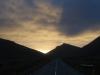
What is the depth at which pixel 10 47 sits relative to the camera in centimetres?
4488

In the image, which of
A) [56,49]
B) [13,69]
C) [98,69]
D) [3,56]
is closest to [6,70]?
[13,69]

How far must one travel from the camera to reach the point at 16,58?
42281 mm

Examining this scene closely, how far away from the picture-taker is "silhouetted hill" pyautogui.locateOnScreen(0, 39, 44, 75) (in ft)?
123

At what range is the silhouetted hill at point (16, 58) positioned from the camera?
37.5 m

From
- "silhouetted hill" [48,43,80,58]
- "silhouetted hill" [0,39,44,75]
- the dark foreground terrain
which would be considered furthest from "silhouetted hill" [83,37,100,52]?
"silhouetted hill" [0,39,44,75]

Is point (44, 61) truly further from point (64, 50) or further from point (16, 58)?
point (64, 50)

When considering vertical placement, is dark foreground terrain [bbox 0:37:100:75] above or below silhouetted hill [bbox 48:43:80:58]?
below

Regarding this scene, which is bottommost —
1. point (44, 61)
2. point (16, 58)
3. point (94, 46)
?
point (44, 61)

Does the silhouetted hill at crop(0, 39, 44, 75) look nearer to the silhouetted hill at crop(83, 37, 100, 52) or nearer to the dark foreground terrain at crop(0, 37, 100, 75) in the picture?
the dark foreground terrain at crop(0, 37, 100, 75)

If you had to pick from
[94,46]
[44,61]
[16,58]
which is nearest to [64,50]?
[94,46]

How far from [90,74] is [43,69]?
10192mm

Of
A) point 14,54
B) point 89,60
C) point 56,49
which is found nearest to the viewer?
point 89,60

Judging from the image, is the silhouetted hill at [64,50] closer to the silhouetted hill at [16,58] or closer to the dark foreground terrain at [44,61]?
the dark foreground terrain at [44,61]

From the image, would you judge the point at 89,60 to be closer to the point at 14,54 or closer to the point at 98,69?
the point at 98,69
